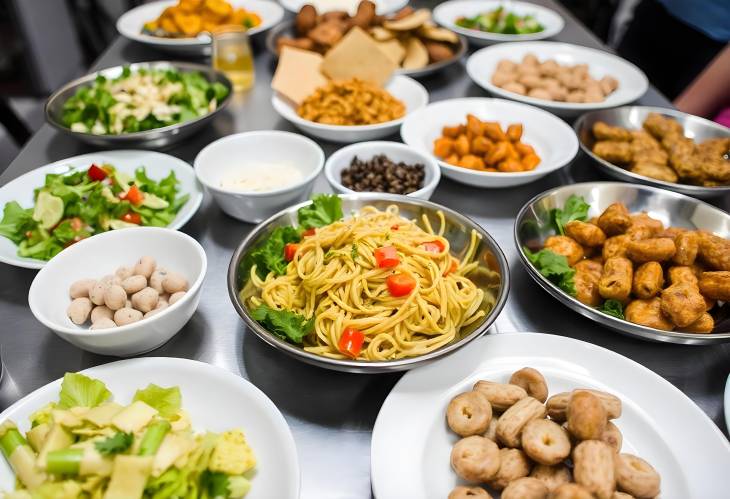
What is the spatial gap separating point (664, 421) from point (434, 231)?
1045mm

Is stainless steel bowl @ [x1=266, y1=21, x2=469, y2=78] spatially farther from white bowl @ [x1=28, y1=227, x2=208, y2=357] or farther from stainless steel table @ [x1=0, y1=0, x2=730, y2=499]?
white bowl @ [x1=28, y1=227, x2=208, y2=357]

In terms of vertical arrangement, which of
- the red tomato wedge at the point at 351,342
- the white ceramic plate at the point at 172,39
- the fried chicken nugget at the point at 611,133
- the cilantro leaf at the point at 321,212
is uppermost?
the white ceramic plate at the point at 172,39

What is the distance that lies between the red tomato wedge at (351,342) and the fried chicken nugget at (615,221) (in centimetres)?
111

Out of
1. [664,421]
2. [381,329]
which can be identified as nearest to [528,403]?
[664,421]

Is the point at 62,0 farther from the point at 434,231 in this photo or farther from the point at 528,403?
the point at 528,403

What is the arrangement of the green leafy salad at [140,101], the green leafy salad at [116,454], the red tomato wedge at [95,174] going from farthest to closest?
the green leafy salad at [140,101]
the red tomato wedge at [95,174]
the green leafy salad at [116,454]

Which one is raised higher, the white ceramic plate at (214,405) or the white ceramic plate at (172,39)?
the white ceramic plate at (172,39)

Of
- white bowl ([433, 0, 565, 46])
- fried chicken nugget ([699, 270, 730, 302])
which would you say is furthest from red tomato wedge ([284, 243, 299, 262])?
white bowl ([433, 0, 565, 46])

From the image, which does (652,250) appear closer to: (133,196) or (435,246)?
(435,246)

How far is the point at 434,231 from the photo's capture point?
2.17 meters

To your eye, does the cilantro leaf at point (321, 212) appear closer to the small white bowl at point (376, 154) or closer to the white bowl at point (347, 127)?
the small white bowl at point (376, 154)

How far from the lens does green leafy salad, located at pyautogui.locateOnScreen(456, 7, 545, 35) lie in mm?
4285

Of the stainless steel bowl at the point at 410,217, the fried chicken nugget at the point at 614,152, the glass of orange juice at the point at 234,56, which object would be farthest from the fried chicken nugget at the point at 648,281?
the glass of orange juice at the point at 234,56

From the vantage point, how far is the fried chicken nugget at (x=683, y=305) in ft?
5.65
